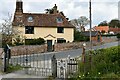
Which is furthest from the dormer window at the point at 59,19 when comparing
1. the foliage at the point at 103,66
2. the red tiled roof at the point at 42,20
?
the foliage at the point at 103,66

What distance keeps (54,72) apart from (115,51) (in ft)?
9.07

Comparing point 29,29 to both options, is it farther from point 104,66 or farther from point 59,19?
point 104,66

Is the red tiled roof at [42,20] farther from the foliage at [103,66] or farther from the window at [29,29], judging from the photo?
the foliage at [103,66]

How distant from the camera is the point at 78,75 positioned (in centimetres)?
1102

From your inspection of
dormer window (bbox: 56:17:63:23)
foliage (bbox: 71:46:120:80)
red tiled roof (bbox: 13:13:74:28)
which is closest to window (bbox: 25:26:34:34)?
red tiled roof (bbox: 13:13:74:28)

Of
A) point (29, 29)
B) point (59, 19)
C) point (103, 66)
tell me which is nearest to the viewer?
point (103, 66)

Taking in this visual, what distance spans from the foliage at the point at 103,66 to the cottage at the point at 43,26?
1356 inches

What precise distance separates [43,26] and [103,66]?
36857 mm

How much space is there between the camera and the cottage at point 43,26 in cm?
4700

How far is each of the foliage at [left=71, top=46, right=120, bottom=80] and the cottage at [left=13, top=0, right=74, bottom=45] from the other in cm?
3445

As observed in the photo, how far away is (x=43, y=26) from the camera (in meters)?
47.7

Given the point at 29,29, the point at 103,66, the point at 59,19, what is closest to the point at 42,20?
the point at 29,29

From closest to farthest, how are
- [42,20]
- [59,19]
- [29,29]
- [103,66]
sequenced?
[103,66], [29,29], [42,20], [59,19]

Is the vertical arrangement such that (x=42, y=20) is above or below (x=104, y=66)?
above
